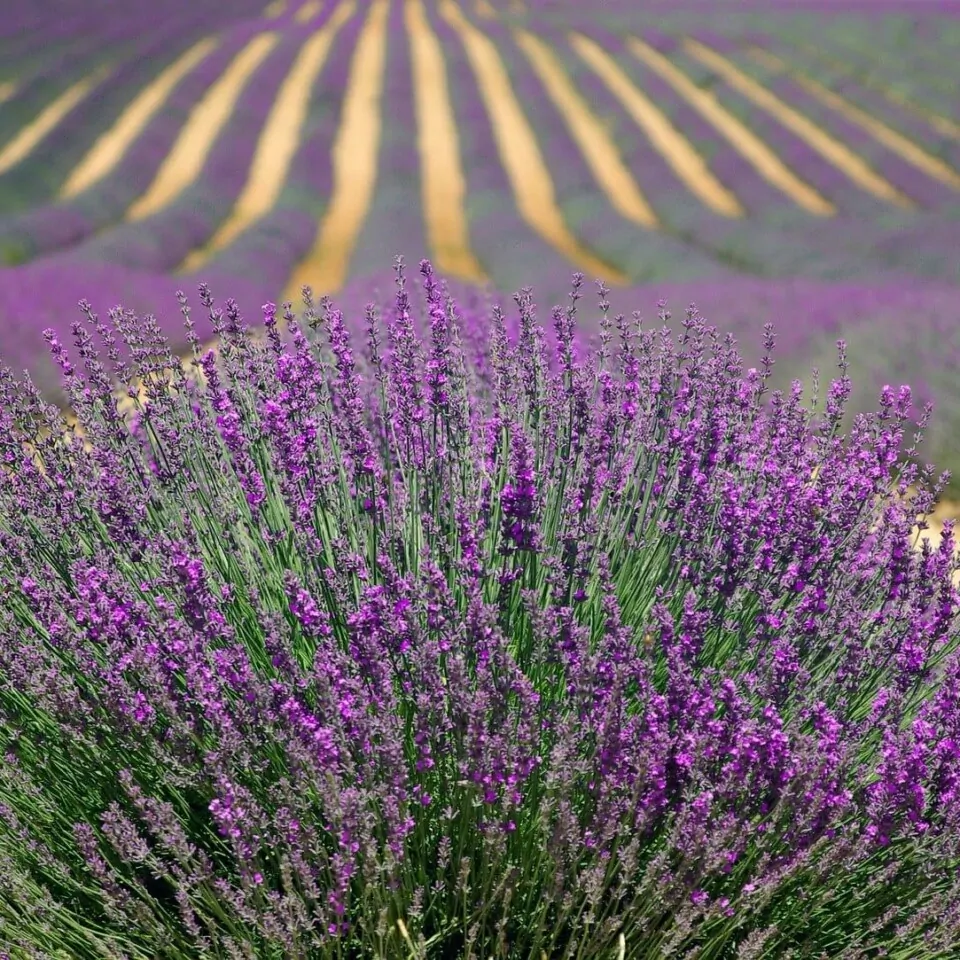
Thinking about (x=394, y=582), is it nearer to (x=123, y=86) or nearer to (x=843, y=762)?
(x=843, y=762)

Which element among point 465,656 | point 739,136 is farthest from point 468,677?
point 739,136

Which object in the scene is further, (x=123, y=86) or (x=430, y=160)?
(x=123, y=86)

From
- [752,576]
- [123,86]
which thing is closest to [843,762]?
[752,576]

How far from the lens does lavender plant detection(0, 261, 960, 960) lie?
1.78m

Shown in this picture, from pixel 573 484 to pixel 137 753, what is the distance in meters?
1.24

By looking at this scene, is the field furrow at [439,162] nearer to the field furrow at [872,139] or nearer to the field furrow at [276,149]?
the field furrow at [276,149]

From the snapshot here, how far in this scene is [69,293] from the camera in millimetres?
10180

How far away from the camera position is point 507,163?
23406 mm

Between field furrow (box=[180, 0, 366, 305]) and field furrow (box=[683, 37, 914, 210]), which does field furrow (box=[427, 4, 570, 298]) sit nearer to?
field furrow (box=[180, 0, 366, 305])

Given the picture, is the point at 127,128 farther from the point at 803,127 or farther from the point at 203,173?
the point at 803,127

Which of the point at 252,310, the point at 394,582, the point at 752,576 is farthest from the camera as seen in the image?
the point at 252,310

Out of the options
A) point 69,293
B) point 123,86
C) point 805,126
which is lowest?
point 805,126

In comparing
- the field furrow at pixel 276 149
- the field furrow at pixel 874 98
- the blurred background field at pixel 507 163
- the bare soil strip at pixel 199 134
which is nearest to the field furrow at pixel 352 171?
the blurred background field at pixel 507 163

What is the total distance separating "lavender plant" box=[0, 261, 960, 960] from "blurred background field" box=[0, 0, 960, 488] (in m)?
5.12
